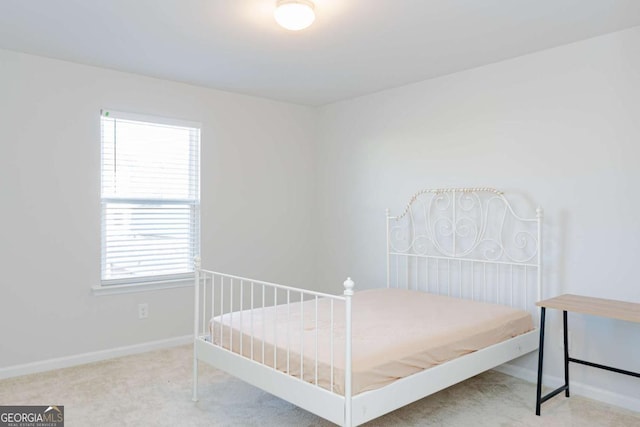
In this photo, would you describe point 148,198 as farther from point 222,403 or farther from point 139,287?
point 222,403

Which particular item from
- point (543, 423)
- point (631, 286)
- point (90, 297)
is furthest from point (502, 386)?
point (90, 297)

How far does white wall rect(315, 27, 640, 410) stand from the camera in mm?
2859

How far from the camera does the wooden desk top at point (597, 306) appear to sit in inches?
96.2

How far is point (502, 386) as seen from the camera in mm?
3186

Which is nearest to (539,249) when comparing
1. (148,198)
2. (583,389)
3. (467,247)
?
(467,247)

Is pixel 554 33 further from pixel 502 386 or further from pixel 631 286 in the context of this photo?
pixel 502 386

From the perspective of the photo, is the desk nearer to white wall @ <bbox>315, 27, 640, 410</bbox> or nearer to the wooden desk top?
the wooden desk top

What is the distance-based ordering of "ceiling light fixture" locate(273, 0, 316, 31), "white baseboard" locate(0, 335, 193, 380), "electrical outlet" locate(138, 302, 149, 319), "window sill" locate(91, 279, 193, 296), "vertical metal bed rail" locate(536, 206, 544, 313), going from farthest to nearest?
1. "electrical outlet" locate(138, 302, 149, 319)
2. "window sill" locate(91, 279, 193, 296)
3. "white baseboard" locate(0, 335, 193, 380)
4. "vertical metal bed rail" locate(536, 206, 544, 313)
5. "ceiling light fixture" locate(273, 0, 316, 31)

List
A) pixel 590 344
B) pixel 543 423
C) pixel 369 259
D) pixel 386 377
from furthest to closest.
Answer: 1. pixel 369 259
2. pixel 590 344
3. pixel 543 423
4. pixel 386 377

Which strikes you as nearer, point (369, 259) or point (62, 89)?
point (62, 89)

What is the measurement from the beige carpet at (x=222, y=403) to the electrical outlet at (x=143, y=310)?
1.64 feet

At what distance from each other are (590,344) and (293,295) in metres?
2.64

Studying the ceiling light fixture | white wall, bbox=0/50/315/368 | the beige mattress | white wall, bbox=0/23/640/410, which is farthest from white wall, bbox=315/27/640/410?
the ceiling light fixture

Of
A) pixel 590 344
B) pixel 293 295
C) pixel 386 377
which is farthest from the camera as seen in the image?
pixel 293 295
